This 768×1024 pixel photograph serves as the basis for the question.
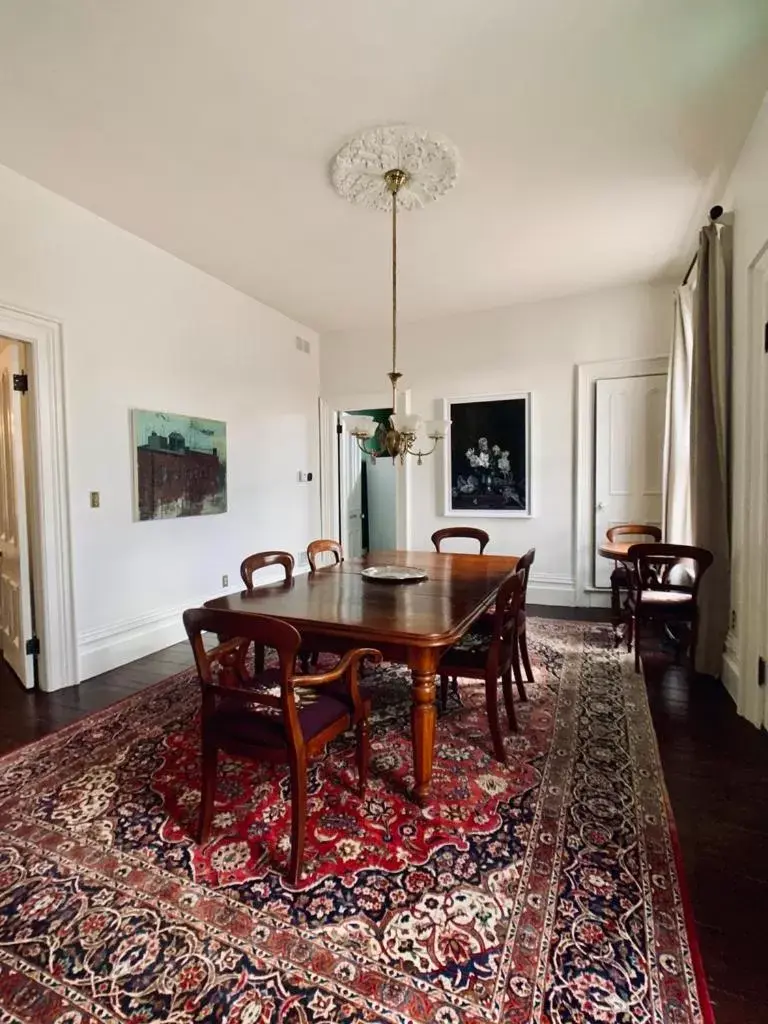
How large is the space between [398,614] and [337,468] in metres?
4.20

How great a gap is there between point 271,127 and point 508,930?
3.47 meters

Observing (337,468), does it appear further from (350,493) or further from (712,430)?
(712,430)

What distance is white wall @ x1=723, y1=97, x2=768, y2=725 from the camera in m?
2.53

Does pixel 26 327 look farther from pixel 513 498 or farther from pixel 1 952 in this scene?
pixel 513 498

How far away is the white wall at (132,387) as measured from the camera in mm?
3129

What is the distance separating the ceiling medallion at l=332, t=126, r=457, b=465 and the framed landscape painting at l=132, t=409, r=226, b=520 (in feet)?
5.47

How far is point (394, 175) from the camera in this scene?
2904 millimetres

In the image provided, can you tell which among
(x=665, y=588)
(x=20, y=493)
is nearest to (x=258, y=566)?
(x=20, y=493)

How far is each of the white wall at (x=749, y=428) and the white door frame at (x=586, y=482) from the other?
1.94 m

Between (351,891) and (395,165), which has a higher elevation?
(395,165)

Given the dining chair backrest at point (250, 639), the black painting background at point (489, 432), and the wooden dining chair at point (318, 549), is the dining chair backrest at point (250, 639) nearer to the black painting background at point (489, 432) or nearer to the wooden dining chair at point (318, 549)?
the wooden dining chair at point (318, 549)

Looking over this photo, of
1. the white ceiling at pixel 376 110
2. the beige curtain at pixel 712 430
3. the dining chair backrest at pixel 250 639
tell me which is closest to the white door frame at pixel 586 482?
the white ceiling at pixel 376 110

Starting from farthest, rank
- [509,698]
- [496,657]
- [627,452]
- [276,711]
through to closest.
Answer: [627,452], [509,698], [496,657], [276,711]

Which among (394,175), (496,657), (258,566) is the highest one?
(394,175)
